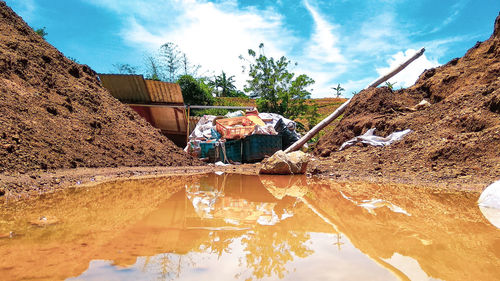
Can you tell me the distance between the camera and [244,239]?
2021mm

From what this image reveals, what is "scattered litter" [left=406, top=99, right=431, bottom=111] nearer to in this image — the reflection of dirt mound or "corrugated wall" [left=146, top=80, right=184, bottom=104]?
the reflection of dirt mound

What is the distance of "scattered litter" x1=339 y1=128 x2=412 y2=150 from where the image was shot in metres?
7.70

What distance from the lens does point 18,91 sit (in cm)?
642


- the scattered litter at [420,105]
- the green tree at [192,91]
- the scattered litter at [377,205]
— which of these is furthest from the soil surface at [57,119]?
the green tree at [192,91]

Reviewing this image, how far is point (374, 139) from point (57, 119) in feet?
24.3

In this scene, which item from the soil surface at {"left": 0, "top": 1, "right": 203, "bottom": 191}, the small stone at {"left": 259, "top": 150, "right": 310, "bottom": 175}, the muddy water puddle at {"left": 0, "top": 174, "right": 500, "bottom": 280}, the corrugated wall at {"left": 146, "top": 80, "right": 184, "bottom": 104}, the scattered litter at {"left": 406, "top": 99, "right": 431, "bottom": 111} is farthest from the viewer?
the corrugated wall at {"left": 146, "top": 80, "right": 184, "bottom": 104}

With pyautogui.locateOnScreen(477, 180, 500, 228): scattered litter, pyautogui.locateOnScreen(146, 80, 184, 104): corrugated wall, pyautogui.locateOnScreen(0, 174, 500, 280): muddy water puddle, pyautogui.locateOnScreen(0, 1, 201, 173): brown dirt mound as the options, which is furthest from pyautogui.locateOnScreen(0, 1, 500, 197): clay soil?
pyautogui.locateOnScreen(146, 80, 184, 104): corrugated wall

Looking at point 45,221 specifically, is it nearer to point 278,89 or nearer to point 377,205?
point 377,205

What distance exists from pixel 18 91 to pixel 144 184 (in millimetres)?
4046

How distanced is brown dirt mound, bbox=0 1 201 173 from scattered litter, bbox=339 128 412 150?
14.2 ft

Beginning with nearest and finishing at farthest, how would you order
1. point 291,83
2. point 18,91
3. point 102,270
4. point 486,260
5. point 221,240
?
1. point 102,270
2. point 486,260
3. point 221,240
4. point 18,91
5. point 291,83

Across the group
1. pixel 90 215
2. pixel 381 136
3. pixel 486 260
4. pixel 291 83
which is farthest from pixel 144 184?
pixel 291 83

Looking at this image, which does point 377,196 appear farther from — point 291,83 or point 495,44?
point 291,83

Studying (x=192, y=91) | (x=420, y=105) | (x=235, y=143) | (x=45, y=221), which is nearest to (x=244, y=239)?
(x=45, y=221)
